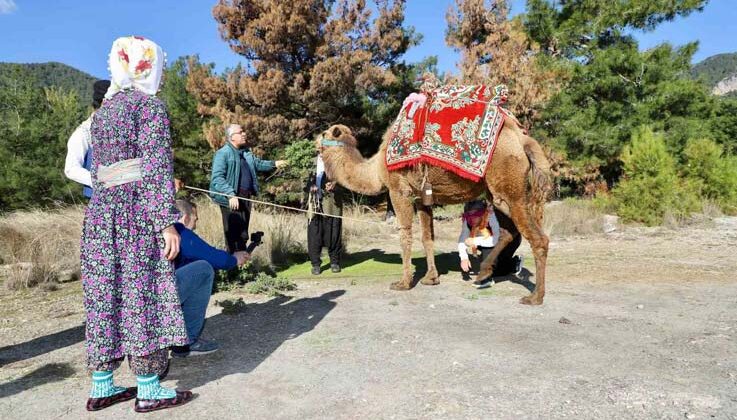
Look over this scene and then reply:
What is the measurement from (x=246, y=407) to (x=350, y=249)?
24.1 feet

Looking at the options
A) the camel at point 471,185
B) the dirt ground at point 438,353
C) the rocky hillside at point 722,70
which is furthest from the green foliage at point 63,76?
the rocky hillside at point 722,70

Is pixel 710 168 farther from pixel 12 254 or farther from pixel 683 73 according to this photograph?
pixel 12 254

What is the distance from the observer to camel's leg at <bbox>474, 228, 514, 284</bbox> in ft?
22.1

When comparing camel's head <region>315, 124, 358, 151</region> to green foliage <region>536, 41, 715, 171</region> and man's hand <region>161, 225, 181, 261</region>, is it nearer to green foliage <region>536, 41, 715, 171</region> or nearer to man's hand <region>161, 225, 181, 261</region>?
Result: man's hand <region>161, 225, 181, 261</region>

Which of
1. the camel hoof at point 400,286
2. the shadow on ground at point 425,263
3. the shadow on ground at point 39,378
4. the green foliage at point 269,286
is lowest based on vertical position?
the shadow on ground at point 39,378

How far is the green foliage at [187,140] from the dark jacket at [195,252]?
57.5 feet

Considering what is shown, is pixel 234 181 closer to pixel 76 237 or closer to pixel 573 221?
pixel 76 237

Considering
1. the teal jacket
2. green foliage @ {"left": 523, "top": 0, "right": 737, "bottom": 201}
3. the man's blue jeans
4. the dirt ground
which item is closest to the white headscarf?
the man's blue jeans

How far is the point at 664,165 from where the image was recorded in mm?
13477

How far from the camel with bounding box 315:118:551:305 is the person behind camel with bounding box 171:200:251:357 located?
2.85 m

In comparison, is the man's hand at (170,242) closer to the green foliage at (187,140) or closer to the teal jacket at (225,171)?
the teal jacket at (225,171)

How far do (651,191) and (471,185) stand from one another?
8.38 meters

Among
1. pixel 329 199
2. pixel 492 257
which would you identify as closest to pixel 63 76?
pixel 329 199

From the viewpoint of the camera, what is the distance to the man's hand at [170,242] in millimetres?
3268
